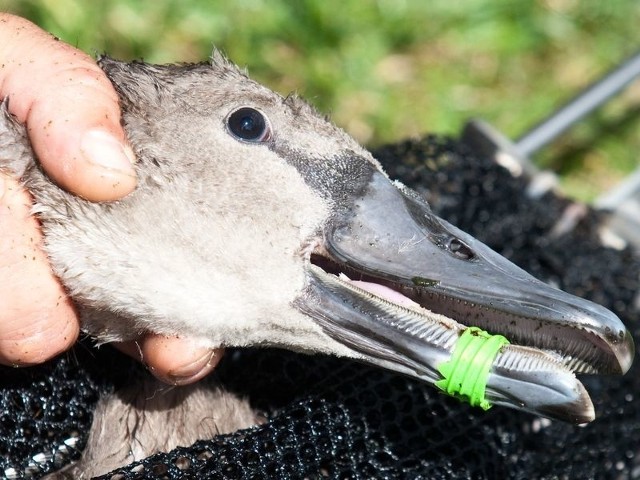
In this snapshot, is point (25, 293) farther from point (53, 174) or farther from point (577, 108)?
point (577, 108)

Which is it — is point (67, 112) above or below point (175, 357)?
above

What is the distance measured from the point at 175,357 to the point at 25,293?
0.35 meters

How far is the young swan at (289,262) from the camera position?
6.26 feet

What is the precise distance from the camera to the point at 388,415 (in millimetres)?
2365

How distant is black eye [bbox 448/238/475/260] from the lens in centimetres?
201

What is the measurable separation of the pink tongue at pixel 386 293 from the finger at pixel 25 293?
656 millimetres

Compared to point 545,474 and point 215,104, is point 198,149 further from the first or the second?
point 545,474

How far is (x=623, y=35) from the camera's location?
518 cm

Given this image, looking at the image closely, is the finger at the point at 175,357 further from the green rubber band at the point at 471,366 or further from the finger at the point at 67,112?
the green rubber band at the point at 471,366

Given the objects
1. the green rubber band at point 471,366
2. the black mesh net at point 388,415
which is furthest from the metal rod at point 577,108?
the green rubber band at point 471,366

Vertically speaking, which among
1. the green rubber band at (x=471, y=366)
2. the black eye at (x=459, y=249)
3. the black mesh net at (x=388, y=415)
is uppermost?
the black eye at (x=459, y=249)

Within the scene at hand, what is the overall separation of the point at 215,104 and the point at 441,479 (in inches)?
41.3

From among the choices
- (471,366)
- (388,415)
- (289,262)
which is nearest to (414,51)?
(388,415)


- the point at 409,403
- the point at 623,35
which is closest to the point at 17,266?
the point at 409,403
